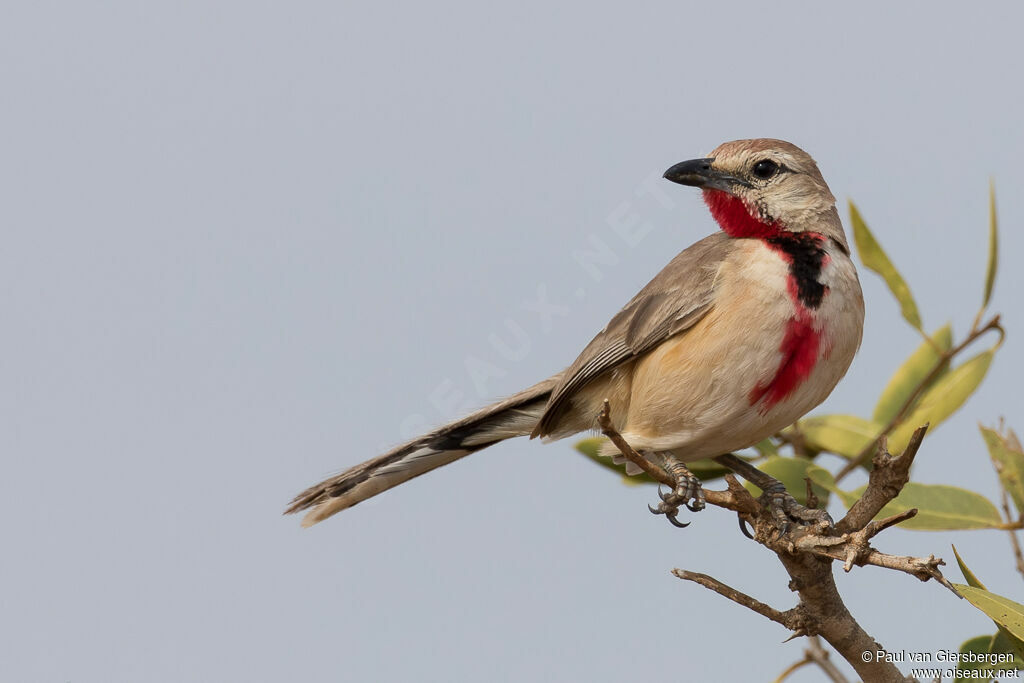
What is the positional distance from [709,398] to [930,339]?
1.20 m

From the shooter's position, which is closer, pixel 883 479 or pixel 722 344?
pixel 883 479

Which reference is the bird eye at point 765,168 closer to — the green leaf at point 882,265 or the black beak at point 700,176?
the black beak at point 700,176

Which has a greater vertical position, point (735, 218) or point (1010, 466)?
point (735, 218)

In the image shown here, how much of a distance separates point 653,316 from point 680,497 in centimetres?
80

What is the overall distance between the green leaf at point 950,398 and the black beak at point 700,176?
1.30 meters

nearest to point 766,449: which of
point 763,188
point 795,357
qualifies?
point 795,357

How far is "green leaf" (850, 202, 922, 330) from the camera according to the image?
498 centimetres

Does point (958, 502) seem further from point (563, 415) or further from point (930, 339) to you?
point (563, 415)

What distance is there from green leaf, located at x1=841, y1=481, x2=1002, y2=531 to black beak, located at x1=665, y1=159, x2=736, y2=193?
152 cm

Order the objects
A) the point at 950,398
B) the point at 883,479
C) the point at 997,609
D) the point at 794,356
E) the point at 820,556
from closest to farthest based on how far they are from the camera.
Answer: the point at 997,609 → the point at 883,479 → the point at 820,556 → the point at 794,356 → the point at 950,398

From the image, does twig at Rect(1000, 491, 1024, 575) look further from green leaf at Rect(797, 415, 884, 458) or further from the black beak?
the black beak

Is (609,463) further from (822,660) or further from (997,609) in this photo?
(997,609)

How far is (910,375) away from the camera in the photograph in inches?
210

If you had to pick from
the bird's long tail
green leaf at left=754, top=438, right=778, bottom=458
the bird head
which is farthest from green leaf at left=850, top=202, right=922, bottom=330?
the bird's long tail
